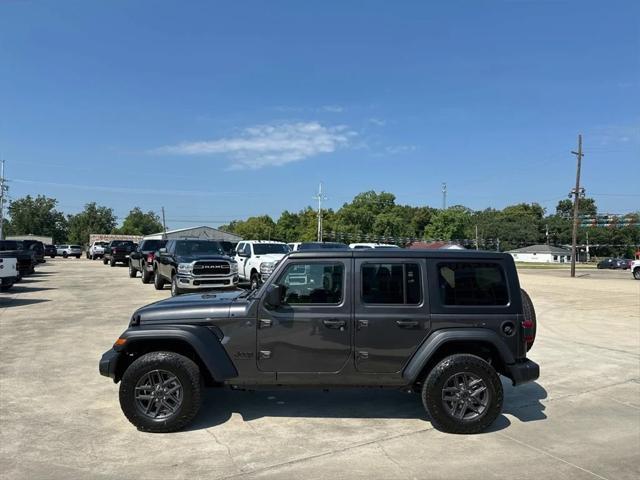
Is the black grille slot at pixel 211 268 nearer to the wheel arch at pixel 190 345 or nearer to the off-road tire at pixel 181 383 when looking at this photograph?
the wheel arch at pixel 190 345

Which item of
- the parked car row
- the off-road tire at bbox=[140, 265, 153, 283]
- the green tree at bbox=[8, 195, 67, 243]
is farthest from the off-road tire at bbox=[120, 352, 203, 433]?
the green tree at bbox=[8, 195, 67, 243]

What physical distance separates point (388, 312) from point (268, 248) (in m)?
15.2

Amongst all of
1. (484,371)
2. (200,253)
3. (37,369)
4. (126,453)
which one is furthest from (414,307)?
(200,253)

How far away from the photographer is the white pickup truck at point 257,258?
17906mm

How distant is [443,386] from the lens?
4.96m

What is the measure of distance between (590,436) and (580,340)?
5.91 meters

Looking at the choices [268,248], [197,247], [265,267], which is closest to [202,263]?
[197,247]

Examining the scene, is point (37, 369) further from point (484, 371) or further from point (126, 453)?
point (484, 371)

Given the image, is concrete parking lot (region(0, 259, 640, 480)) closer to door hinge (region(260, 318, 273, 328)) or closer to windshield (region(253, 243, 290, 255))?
door hinge (region(260, 318, 273, 328))

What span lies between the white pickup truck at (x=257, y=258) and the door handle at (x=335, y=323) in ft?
40.9

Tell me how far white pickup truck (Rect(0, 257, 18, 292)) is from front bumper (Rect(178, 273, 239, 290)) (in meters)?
5.99

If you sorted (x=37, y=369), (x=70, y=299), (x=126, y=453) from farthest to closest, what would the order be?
(x=70, y=299), (x=37, y=369), (x=126, y=453)

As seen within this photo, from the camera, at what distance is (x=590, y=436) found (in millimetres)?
5039

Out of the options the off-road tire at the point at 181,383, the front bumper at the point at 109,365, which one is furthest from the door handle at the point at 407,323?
the front bumper at the point at 109,365
